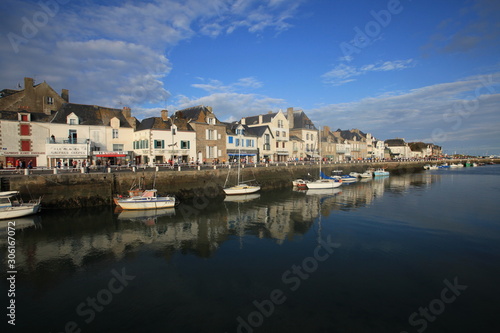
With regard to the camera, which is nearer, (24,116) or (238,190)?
(24,116)

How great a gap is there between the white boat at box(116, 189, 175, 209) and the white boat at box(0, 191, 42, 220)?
18.8 feet

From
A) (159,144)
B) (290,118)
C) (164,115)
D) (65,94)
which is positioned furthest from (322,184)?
(65,94)

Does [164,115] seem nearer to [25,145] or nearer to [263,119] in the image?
[25,145]

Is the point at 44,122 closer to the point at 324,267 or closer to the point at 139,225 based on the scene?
the point at 139,225

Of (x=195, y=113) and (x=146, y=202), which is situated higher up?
(x=195, y=113)

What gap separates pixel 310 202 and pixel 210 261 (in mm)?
17170

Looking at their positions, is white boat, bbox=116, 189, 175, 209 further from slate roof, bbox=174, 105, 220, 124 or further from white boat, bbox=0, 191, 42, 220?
slate roof, bbox=174, 105, 220, 124

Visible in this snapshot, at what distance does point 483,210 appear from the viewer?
22.9 meters

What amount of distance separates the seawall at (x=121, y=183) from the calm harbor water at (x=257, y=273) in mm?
2174

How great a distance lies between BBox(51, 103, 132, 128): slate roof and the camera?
32906 millimetres

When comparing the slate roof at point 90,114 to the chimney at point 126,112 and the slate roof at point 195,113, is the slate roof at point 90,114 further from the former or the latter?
the slate roof at point 195,113

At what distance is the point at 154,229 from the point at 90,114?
959 inches

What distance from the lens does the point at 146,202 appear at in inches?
920

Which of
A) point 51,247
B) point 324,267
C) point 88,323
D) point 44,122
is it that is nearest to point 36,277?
point 51,247
